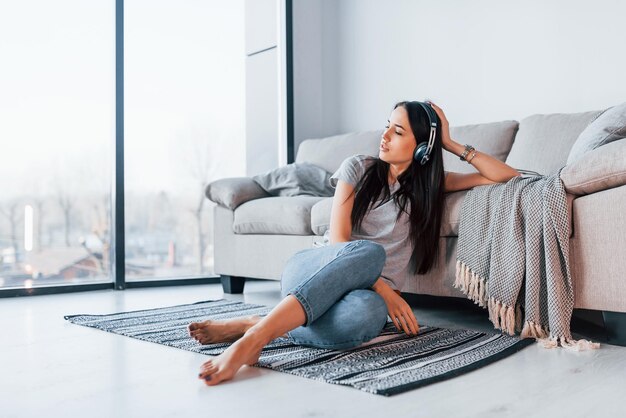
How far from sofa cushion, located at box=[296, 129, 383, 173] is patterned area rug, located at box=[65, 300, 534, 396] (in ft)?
4.82

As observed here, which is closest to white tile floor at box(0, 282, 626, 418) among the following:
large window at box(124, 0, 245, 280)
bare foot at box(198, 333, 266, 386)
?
bare foot at box(198, 333, 266, 386)

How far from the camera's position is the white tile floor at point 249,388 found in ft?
4.20

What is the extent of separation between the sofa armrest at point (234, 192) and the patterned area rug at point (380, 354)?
0.97 metres

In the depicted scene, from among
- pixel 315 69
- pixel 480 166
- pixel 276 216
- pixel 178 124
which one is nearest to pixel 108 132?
pixel 178 124

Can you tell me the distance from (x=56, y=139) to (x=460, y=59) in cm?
224

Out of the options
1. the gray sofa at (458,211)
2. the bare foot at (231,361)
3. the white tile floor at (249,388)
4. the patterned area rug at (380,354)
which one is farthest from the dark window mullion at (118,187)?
the bare foot at (231,361)

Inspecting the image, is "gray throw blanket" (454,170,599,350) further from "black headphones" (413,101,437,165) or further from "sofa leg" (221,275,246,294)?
"sofa leg" (221,275,246,294)

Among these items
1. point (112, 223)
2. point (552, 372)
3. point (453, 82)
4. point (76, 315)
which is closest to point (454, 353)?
point (552, 372)

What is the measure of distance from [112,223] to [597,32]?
271cm

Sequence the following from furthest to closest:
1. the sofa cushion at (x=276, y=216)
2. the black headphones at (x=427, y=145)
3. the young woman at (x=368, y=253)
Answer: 1. the sofa cushion at (x=276, y=216)
2. the black headphones at (x=427, y=145)
3. the young woman at (x=368, y=253)

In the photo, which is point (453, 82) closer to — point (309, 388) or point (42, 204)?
point (42, 204)

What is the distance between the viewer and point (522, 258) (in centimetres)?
198

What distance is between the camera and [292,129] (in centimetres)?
437

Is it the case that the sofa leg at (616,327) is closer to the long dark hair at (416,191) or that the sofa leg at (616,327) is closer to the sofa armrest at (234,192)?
the long dark hair at (416,191)
